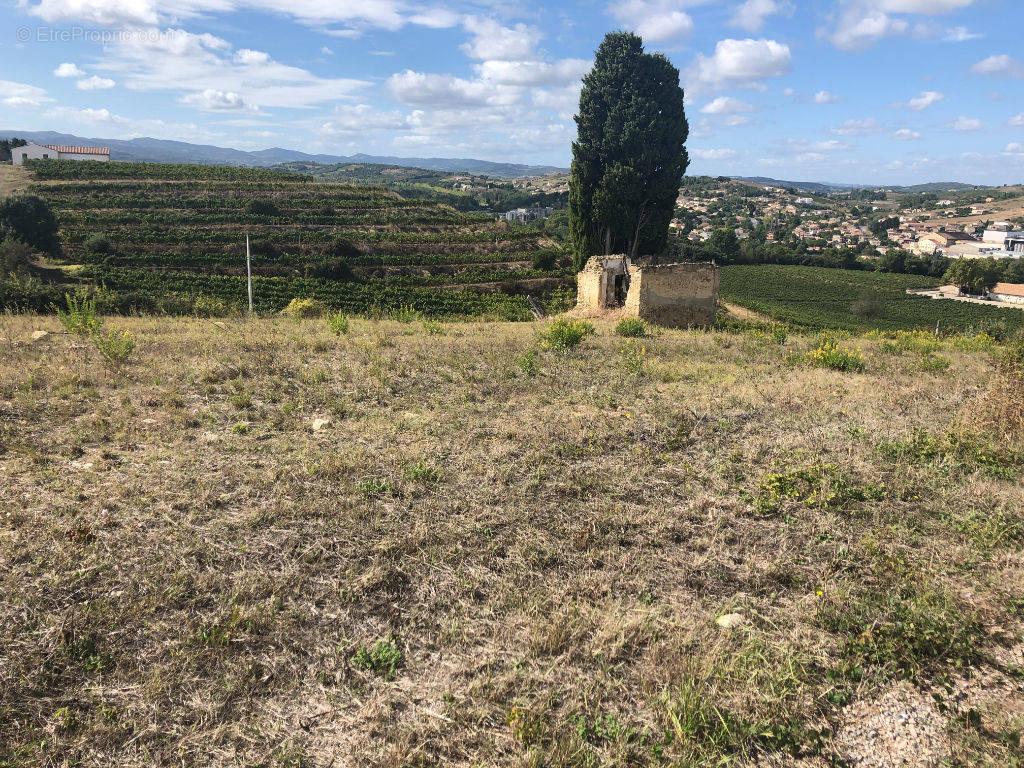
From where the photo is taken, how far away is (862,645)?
3195 mm

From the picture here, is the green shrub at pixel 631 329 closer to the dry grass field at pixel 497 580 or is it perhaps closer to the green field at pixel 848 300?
the dry grass field at pixel 497 580

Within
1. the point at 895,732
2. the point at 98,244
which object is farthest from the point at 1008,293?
the point at 98,244

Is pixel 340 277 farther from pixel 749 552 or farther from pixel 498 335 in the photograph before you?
pixel 749 552

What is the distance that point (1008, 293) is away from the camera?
61156mm

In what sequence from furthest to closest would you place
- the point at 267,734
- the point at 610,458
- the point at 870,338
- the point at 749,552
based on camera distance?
the point at 870,338 → the point at 610,458 → the point at 749,552 → the point at 267,734

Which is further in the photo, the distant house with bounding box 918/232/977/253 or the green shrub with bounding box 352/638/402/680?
the distant house with bounding box 918/232/977/253

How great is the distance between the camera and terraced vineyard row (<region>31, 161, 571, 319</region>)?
1383 inches

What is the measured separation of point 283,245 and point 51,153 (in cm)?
5514

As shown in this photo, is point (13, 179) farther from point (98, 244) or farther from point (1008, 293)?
point (1008, 293)

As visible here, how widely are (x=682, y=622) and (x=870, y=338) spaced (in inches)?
548

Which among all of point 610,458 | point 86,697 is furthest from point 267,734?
point 610,458

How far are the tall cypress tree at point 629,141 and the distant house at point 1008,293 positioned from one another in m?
56.0

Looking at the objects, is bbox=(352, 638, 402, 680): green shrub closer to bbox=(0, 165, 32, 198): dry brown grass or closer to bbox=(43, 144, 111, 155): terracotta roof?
bbox=(0, 165, 32, 198): dry brown grass

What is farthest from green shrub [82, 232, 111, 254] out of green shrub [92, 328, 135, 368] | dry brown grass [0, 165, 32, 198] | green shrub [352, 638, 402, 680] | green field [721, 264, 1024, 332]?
green shrub [352, 638, 402, 680]
